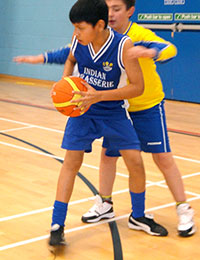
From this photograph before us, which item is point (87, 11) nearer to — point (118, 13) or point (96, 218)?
point (118, 13)

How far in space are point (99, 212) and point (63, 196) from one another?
515 mm

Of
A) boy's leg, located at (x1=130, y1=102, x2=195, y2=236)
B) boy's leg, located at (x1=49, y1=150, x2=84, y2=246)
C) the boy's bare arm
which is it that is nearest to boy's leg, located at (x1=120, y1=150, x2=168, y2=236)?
boy's leg, located at (x1=130, y1=102, x2=195, y2=236)

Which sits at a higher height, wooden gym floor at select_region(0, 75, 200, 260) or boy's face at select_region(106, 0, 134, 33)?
boy's face at select_region(106, 0, 134, 33)

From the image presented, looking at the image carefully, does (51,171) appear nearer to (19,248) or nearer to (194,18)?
(19,248)

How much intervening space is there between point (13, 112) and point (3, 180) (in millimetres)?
3269

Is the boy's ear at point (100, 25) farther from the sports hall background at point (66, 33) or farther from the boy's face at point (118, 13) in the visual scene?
the sports hall background at point (66, 33)

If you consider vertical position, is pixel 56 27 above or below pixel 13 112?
above

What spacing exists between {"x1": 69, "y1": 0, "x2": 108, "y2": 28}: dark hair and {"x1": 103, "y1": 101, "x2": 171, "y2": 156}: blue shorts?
748mm

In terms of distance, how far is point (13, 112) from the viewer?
288 inches

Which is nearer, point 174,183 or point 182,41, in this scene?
point 174,183

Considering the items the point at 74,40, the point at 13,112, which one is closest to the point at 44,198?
the point at 74,40

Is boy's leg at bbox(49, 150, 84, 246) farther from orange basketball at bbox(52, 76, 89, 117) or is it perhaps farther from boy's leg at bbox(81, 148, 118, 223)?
boy's leg at bbox(81, 148, 118, 223)

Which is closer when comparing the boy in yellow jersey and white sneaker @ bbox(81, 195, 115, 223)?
the boy in yellow jersey

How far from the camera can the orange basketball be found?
8.98 ft
